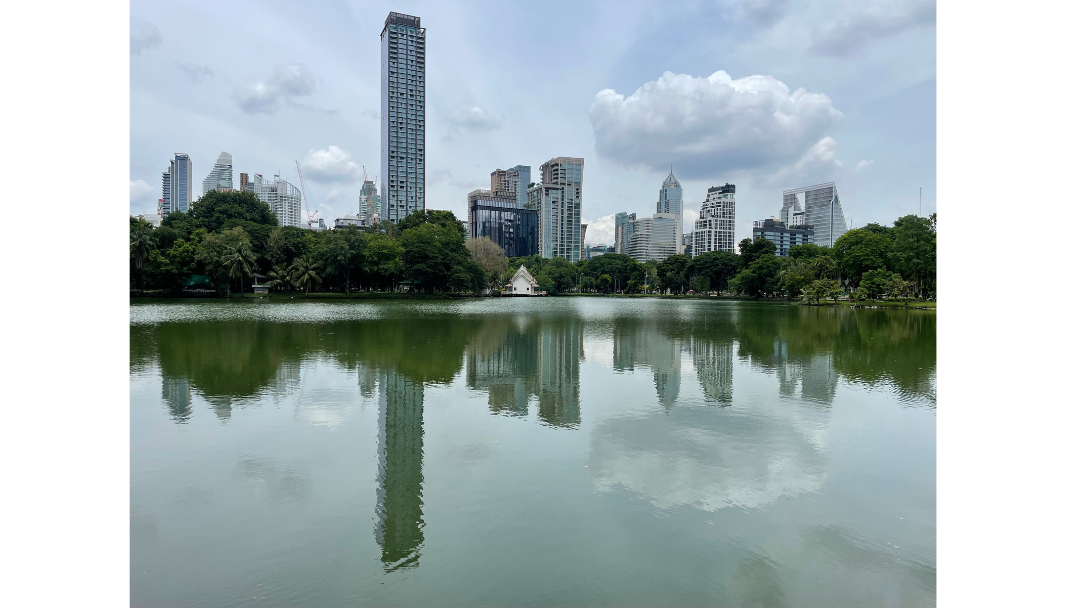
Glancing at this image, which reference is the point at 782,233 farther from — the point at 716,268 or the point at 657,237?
the point at 716,268

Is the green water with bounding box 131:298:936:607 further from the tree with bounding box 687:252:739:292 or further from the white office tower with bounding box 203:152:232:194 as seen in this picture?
the white office tower with bounding box 203:152:232:194

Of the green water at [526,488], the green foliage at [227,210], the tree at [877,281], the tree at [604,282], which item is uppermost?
the green foliage at [227,210]

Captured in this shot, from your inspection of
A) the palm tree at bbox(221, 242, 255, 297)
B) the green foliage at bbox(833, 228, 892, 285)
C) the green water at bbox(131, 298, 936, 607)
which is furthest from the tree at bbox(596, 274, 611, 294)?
the green water at bbox(131, 298, 936, 607)

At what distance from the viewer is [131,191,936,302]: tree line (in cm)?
4031

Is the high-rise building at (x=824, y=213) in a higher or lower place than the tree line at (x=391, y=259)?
higher

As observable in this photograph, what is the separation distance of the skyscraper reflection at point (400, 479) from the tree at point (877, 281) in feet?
142

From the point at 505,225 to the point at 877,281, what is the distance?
294 feet

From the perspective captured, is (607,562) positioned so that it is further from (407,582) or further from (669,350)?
(669,350)

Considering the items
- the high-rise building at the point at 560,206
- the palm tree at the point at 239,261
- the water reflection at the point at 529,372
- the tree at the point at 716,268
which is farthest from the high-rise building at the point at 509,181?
the water reflection at the point at 529,372

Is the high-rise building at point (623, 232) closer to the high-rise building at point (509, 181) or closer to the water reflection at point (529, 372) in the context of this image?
the high-rise building at point (509, 181)

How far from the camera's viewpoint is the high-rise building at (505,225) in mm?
119188

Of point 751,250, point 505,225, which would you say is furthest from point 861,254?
point 505,225

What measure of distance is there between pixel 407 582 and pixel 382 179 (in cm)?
10732

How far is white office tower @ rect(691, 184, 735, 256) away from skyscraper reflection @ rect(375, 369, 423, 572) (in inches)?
5129
